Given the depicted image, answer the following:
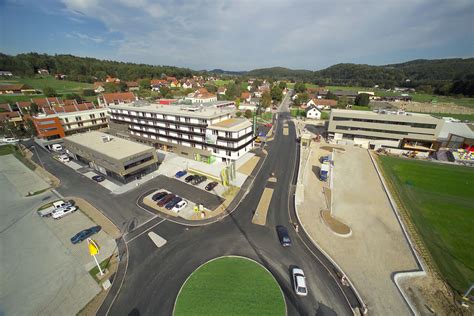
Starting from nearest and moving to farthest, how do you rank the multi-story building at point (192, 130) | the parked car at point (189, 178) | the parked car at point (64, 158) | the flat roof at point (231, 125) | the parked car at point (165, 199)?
the parked car at point (165, 199), the parked car at point (189, 178), the flat roof at point (231, 125), the multi-story building at point (192, 130), the parked car at point (64, 158)

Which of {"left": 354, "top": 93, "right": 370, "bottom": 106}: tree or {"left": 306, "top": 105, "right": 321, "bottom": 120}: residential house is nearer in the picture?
{"left": 306, "top": 105, "right": 321, "bottom": 120}: residential house

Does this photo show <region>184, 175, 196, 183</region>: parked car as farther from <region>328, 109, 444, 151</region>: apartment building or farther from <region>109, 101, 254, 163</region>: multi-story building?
<region>328, 109, 444, 151</region>: apartment building

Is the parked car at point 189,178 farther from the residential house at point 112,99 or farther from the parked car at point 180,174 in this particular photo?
the residential house at point 112,99

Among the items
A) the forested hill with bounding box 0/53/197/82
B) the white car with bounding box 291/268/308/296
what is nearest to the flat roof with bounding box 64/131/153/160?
the white car with bounding box 291/268/308/296

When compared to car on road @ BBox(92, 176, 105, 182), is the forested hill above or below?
above

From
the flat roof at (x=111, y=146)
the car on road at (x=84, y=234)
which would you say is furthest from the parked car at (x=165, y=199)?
the flat roof at (x=111, y=146)

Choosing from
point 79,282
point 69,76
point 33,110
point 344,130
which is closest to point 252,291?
point 79,282

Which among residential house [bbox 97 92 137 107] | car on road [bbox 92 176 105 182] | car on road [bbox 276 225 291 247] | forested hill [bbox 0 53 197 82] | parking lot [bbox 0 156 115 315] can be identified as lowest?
parking lot [bbox 0 156 115 315]
